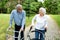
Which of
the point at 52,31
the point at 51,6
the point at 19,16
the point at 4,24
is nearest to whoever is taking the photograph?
the point at 19,16

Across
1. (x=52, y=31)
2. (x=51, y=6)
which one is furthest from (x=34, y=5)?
(x=52, y=31)

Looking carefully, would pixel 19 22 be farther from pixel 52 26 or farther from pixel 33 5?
pixel 33 5

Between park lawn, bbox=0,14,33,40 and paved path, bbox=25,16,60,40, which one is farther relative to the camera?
park lawn, bbox=0,14,33,40

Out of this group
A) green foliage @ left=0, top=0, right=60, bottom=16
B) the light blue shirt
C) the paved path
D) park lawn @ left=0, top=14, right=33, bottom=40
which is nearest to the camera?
the light blue shirt

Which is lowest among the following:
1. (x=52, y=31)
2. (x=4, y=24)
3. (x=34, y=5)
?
(x=52, y=31)

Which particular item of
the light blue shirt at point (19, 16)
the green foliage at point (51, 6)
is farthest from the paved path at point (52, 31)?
the light blue shirt at point (19, 16)

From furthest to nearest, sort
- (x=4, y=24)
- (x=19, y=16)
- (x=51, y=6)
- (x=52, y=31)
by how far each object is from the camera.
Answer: (x=51, y=6)
(x=4, y=24)
(x=52, y=31)
(x=19, y=16)

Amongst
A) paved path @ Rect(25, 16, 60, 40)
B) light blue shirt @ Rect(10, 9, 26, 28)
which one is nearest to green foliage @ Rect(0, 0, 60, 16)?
paved path @ Rect(25, 16, 60, 40)

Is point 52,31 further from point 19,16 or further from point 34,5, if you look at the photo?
point 19,16

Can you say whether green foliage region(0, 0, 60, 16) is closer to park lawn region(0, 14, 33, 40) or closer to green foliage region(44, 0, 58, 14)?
green foliage region(44, 0, 58, 14)

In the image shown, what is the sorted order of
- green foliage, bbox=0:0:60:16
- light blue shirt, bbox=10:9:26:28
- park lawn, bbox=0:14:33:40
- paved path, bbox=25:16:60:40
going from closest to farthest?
1. light blue shirt, bbox=10:9:26:28
2. paved path, bbox=25:16:60:40
3. park lawn, bbox=0:14:33:40
4. green foliage, bbox=0:0:60:16

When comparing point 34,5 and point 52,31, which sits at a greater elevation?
point 34,5

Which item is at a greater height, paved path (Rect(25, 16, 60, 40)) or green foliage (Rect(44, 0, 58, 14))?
green foliage (Rect(44, 0, 58, 14))

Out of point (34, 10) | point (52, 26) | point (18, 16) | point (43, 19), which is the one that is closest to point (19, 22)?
point (18, 16)
